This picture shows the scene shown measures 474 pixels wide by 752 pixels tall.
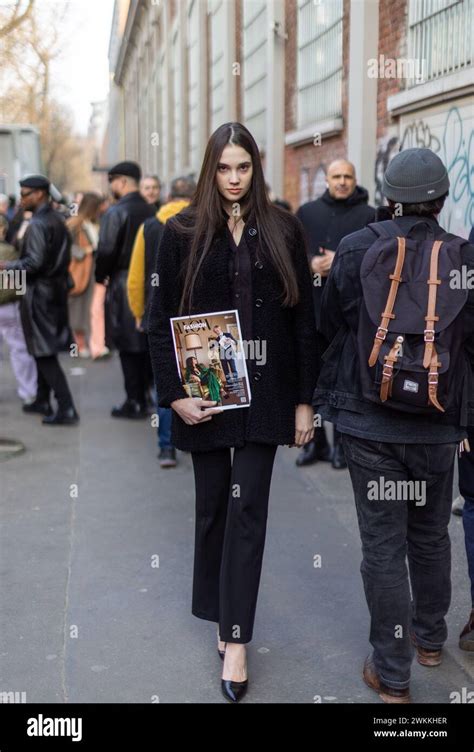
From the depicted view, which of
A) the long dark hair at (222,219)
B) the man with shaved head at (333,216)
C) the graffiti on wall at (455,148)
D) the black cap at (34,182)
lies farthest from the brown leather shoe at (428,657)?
the black cap at (34,182)

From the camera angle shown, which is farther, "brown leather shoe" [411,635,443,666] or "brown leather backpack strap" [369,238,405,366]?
"brown leather shoe" [411,635,443,666]

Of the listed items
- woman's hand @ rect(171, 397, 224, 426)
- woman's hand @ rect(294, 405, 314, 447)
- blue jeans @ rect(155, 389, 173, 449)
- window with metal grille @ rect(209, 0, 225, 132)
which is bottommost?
blue jeans @ rect(155, 389, 173, 449)

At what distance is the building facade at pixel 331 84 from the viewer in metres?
7.19

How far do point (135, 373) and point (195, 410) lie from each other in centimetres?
488

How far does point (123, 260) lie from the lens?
8102 mm

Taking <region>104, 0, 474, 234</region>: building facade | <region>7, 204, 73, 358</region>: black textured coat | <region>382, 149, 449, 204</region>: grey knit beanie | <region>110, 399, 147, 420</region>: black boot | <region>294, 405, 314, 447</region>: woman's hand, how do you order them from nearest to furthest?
<region>382, 149, 449, 204</region>: grey knit beanie
<region>294, 405, 314, 447</region>: woman's hand
<region>104, 0, 474, 234</region>: building facade
<region>7, 204, 73, 358</region>: black textured coat
<region>110, 399, 147, 420</region>: black boot

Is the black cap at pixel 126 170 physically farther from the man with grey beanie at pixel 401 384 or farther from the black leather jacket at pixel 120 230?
the man with grey beanie at pixel 401 384

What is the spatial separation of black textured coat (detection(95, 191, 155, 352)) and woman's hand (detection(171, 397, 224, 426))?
4498 mm

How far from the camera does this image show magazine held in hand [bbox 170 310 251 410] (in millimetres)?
3402

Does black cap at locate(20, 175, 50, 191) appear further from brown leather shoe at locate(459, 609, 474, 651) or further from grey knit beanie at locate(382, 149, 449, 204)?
brown leather shoe at locate(459, 609, 474, 651)

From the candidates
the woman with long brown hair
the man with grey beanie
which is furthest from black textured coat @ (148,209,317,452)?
the man with grey beanie

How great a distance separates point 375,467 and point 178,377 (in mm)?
783

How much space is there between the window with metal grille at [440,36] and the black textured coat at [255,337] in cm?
416

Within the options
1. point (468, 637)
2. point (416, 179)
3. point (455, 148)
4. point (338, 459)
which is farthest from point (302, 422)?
point (455, 148)
